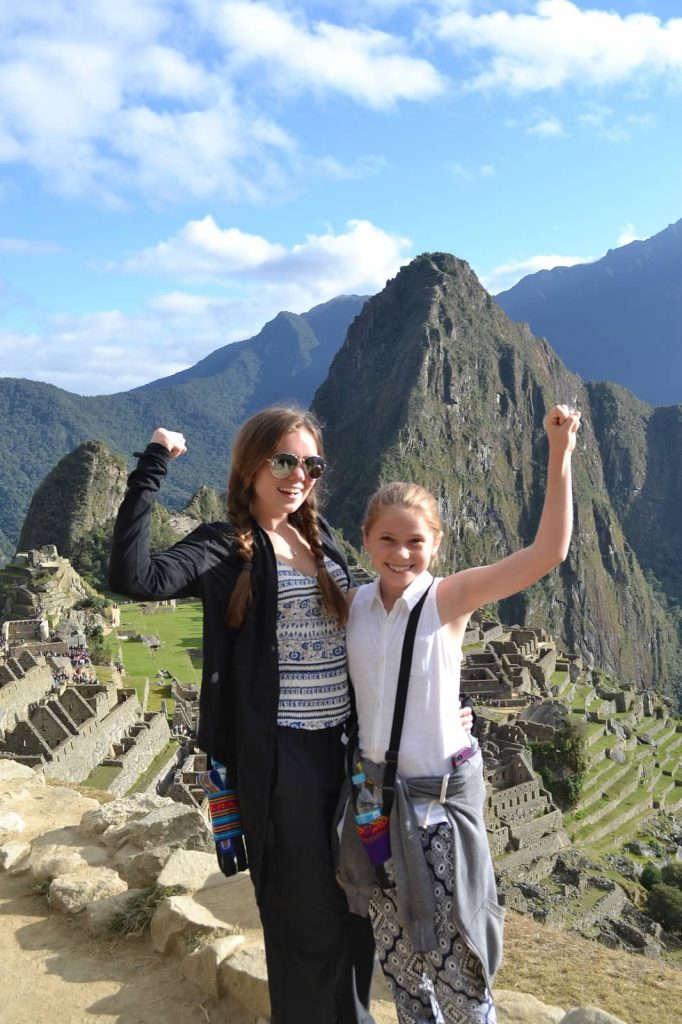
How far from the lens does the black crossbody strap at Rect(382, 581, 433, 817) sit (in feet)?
8.20

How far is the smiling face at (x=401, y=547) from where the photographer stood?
2686 mm

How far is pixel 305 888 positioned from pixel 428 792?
1.83 feet

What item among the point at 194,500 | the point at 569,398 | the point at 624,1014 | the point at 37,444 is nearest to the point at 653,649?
the point at 569,398

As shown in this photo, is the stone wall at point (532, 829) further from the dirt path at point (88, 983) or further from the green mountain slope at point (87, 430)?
the green mountain slope at point (87, 430)

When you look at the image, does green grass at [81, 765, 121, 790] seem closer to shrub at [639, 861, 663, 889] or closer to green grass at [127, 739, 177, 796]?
green grass at [127, 739, 177, 796]

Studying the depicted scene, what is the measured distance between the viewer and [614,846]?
2520 cm

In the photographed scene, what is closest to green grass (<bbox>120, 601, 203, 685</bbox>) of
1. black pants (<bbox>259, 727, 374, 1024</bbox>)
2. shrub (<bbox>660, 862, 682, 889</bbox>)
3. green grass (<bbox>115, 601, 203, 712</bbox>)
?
green grass (<bbox>115, 601, 203, 712</bbox>)

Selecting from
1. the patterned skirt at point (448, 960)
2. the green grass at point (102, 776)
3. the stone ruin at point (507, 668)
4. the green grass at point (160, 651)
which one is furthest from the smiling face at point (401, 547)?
the stone ruin at point (507, 668)

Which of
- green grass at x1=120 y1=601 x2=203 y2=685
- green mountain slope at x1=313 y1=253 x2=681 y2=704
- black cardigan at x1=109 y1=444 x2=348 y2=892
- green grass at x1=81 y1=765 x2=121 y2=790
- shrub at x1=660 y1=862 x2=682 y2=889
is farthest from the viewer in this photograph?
green mountain slope at x1=313 y1=253 x2=681 y2=704

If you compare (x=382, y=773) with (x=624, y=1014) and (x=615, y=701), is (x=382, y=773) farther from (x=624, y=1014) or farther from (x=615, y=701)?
(x=615, y=701)

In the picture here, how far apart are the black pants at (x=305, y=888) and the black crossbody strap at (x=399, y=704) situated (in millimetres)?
270

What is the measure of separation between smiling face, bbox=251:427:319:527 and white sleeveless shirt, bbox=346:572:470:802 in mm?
554

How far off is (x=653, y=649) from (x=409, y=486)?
144 metres

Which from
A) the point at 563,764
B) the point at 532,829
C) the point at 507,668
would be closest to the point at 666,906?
the point at 532,829
